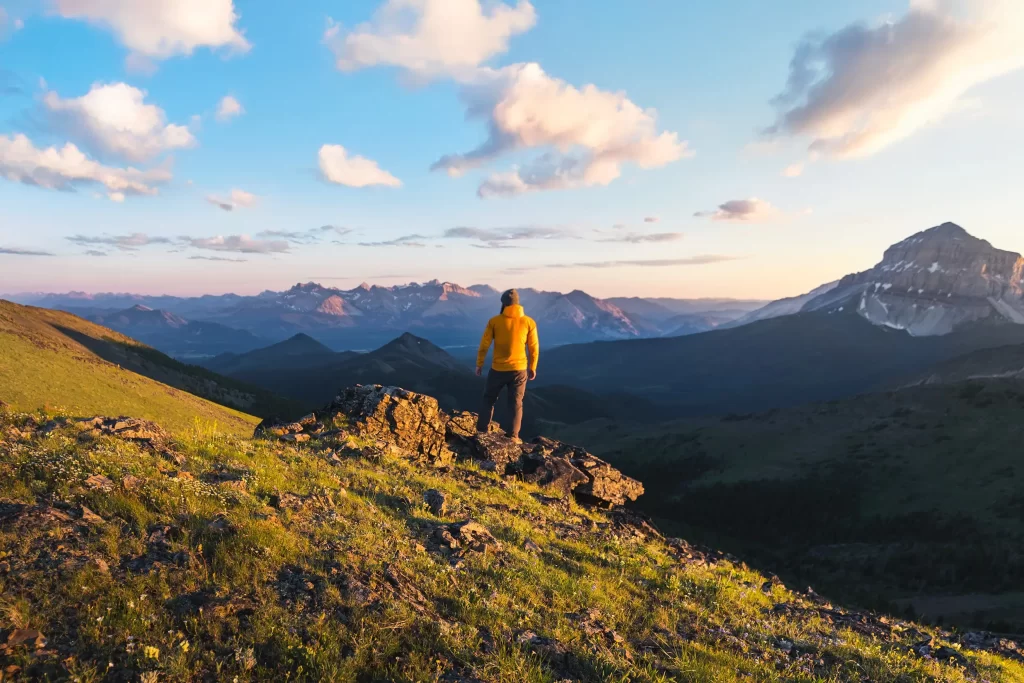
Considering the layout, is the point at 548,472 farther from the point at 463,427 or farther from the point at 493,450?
the point at 463,427

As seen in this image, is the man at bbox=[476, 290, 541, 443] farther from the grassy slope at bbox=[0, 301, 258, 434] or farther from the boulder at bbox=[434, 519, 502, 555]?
the grassy slope at bbox=[0, 301, 258, 434]

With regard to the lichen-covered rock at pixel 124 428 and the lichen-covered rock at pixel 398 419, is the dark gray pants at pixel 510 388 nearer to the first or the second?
the lichen-covered rock at pixel 398 419

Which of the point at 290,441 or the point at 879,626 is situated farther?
the point at 290,441

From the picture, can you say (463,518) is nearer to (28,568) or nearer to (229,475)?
(229,475)

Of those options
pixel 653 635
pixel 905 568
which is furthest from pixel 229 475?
pixel 905 568

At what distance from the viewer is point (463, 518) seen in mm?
10539

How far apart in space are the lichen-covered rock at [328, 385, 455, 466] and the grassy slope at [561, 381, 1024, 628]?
3392cm

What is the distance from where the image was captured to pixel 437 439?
17734mm

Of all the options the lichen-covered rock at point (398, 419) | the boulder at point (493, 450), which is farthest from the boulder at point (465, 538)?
the boulder at point (493, 450)

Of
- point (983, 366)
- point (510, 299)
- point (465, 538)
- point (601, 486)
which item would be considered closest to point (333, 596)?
point (465, 538)

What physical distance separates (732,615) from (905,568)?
5453 centimetres

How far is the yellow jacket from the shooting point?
16.5m

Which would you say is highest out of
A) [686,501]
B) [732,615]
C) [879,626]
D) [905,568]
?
[732,615]

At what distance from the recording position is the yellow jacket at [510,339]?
1652cm
